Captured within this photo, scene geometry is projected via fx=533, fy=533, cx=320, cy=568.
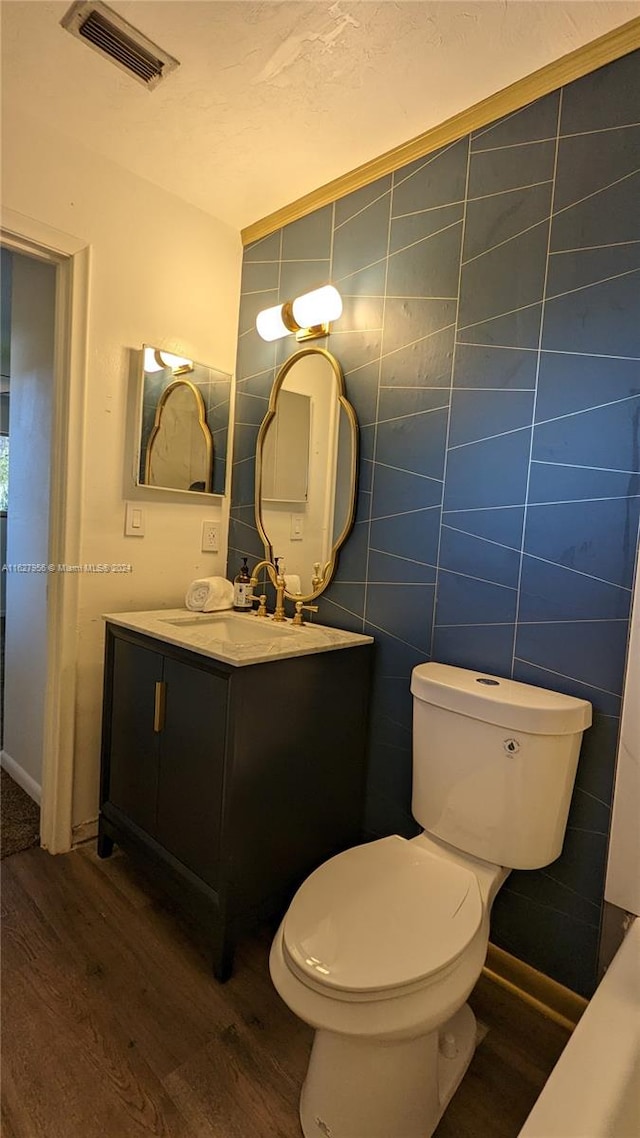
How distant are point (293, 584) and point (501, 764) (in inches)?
37.5

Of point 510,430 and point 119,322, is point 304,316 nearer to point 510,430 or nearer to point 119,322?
point 119,322

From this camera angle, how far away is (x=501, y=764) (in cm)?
123

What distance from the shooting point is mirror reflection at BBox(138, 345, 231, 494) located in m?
1.90

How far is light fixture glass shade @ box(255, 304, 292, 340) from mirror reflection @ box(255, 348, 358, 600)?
Result: 0.11 m

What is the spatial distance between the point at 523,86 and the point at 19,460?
2082mm

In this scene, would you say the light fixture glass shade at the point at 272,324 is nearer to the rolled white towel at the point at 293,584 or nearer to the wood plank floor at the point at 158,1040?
the rolled white towel at the point at 293,584

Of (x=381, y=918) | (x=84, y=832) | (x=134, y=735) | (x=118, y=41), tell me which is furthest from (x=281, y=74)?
(x=84, y=832)

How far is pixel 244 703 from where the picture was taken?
53.2 inches

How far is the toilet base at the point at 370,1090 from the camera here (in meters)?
1.00

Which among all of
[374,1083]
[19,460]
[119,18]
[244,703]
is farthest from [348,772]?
[119,18]

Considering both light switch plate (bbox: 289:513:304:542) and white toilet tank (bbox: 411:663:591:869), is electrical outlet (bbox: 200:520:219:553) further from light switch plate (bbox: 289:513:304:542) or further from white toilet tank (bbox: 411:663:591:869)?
white toilet tank (bbox: 411:663:591:869)

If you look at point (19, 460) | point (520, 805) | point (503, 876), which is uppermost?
point (19, 460)

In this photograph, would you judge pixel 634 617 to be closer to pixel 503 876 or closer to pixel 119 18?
pixel 503 876

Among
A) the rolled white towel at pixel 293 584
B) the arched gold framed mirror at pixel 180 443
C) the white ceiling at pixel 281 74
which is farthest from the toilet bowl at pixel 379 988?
the white ceiling at pixel 281 74
